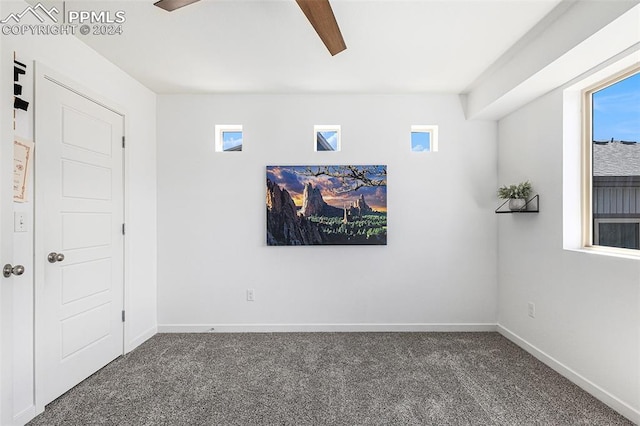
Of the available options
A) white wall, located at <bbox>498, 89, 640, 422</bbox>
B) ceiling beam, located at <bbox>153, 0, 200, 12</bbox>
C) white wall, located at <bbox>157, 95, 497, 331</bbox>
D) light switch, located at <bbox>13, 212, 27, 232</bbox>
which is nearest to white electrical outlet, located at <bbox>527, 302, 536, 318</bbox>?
white wall, located at <bbox>498, 89, 640, 422</bbox>

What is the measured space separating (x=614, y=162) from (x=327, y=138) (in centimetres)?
244

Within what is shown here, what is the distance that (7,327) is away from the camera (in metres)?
1.71

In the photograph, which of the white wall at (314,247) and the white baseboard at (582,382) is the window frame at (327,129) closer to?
the white wall at (314,247)

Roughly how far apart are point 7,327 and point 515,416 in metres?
3.13

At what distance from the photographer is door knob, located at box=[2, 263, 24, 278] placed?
170 cm

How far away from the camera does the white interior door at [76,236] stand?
77.5 inches

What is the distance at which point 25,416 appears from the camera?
183 cm

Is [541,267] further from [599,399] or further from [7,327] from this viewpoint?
[7,327]

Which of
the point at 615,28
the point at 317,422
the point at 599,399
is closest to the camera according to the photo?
the point at 615,28

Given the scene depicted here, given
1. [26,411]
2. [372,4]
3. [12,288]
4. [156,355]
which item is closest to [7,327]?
[12,288]

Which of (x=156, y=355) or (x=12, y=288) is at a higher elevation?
(x=12, y=288)

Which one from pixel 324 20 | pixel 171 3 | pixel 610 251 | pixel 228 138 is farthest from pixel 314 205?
pixel 610 251

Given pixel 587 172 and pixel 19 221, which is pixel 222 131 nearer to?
pixel 19 221

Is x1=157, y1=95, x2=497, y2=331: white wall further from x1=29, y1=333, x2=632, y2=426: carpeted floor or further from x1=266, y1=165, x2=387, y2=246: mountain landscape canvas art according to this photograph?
x1=29, y1=333, x2=632, y2=426: carpeted floor
